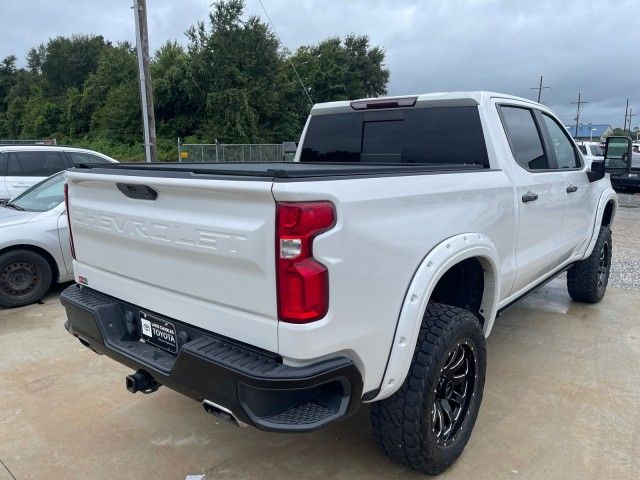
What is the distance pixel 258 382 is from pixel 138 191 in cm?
109

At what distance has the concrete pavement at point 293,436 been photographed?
277 centimetres

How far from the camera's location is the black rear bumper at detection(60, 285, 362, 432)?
197 cm

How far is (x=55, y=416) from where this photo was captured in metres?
3.31

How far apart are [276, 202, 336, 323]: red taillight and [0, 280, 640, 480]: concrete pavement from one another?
1215 millimetres

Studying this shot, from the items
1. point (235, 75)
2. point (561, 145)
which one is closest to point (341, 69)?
point (235, 75)

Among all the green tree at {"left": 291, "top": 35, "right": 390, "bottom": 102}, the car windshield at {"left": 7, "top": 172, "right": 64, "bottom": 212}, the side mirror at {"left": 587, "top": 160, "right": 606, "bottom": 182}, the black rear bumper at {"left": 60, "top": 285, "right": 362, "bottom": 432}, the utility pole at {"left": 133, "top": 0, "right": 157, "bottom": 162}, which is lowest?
the black rear bumper at {"left": 60, "top": 285, "right": 362, "bottom": 432}

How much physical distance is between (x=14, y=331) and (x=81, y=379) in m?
1.41

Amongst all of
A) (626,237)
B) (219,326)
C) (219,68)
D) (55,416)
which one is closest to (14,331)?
(55,416)

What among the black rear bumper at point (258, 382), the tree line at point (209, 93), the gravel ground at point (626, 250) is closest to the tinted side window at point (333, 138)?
the black rear bumper at point (258, 382)

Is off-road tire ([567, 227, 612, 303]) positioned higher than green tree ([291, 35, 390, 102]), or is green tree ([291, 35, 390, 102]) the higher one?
green tree ([291, 35, 390, 102])

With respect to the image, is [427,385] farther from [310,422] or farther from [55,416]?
[55,416]

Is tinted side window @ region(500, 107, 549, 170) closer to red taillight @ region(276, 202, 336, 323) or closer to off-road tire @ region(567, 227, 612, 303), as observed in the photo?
off-road tire @ region(567, 227, 612, 303)

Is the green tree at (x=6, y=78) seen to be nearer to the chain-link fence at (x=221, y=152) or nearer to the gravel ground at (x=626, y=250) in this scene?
the chain-link fence at (x=221, y=152)

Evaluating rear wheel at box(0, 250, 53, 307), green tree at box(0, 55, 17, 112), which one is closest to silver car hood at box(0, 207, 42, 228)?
rear wheel at box(0, 250, 53, 307)
